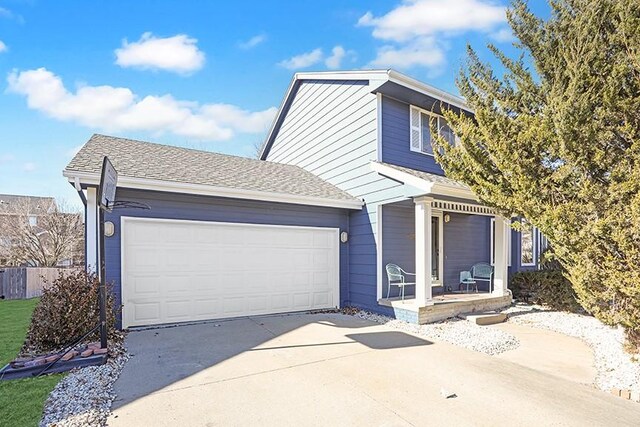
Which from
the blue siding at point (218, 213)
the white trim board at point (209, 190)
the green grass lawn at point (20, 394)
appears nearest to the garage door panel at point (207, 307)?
the blue siding at point (218, 213)

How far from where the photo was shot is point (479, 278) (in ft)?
35.9

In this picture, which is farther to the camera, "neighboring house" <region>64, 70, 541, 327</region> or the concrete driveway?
"neighboring house" <region>64, 70, 541, 327</region>

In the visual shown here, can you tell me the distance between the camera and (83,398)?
3713 mm

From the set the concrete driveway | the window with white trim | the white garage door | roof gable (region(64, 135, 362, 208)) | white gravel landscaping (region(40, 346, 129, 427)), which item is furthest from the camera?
the window with white trim

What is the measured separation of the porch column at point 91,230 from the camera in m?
6.47

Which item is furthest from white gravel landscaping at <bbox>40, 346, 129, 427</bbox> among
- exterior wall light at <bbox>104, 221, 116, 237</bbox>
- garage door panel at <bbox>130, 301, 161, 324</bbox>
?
exterior wall light at <bbox>104, 221, 116, 237</bbox>

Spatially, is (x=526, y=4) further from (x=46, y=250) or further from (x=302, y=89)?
(x=46, y=250)

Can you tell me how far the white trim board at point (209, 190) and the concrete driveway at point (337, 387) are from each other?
278 centimetres

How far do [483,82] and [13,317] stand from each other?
11378 mm

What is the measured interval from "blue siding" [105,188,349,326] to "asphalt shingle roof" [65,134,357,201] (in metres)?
0.38

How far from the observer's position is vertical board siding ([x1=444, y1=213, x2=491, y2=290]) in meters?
10.5

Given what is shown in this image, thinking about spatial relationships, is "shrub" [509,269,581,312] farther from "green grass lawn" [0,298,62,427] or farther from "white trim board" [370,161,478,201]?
"green grass lawn" [0,298,62,427]

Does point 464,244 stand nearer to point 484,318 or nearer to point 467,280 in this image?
point 467,280

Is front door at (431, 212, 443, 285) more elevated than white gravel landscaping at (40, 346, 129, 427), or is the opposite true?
front door at (431, 212, 443, 285)
